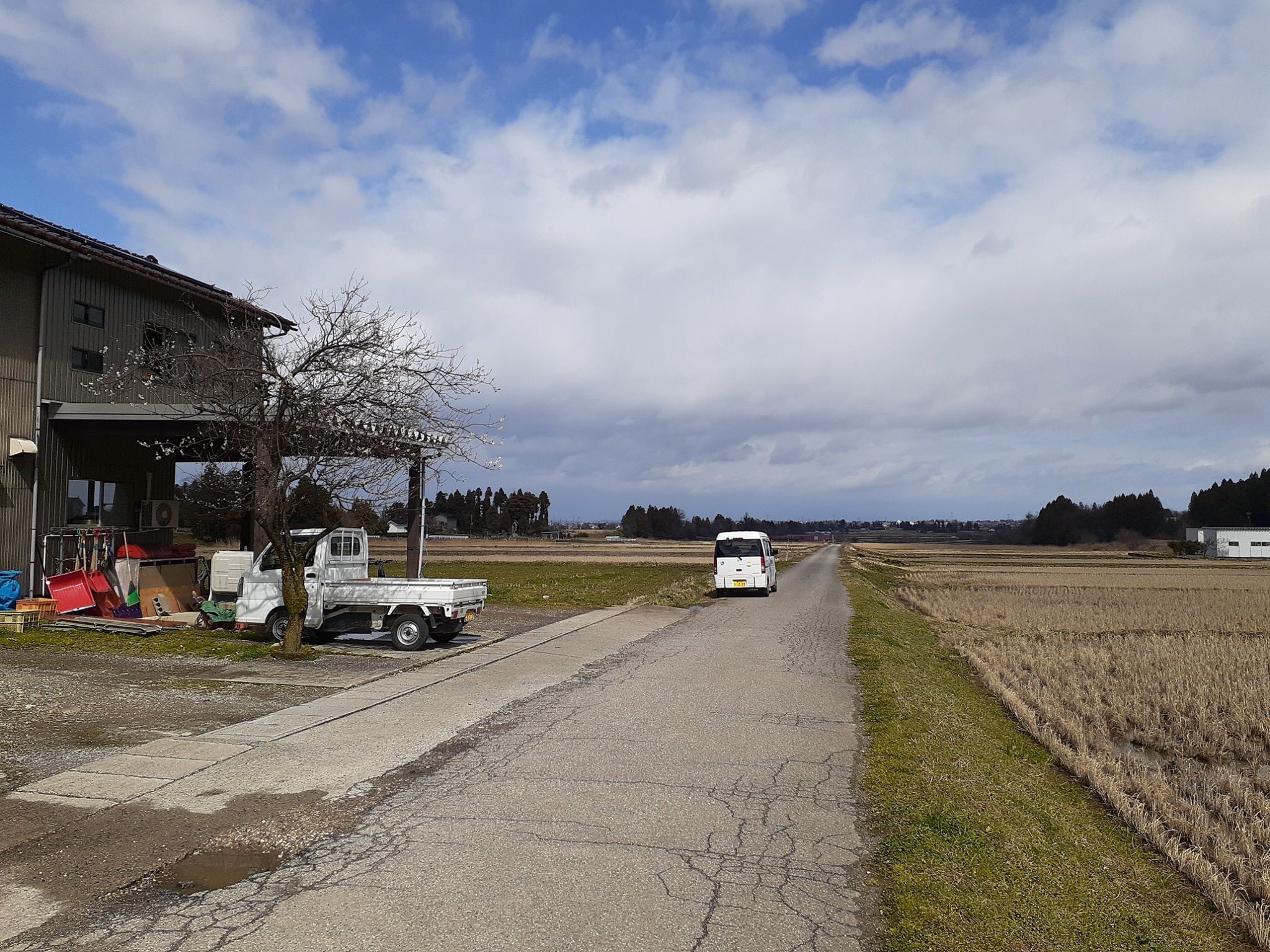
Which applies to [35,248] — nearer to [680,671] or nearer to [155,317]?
[155,317]

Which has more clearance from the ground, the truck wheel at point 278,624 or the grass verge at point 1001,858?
the truck wheel at point 278,624

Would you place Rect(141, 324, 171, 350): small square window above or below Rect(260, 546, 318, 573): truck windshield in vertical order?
above

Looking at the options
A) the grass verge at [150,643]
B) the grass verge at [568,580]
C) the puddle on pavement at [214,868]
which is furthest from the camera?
the grass verge at [568,580]

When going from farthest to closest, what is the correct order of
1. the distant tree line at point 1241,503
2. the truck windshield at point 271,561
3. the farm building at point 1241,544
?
1. the distant tree line at point 1241,503
2. the farm building at point 1241,544
3. the truck windshield at point 271,561

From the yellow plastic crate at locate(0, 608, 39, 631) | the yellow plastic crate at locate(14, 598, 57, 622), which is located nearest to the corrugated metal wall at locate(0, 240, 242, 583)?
the yellow plastic crate at locate(14, 598, 57, 622)

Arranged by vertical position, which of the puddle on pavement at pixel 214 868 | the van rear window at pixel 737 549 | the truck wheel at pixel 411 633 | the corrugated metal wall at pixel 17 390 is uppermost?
the corrugated metal wall at pixel 17 390

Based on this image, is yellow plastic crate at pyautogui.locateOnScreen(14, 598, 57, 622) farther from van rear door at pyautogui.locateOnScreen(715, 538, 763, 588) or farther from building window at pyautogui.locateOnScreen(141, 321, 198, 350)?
van rear door at pyautogui.locateOnScreen(715, 538, 763, 588)

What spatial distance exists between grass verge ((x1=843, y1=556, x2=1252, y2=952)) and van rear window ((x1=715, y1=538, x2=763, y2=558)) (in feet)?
70.2

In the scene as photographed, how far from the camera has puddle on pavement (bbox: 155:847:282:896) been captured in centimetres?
506

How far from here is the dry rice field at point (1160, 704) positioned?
691 cm

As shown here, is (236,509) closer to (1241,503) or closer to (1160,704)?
(1160,704)

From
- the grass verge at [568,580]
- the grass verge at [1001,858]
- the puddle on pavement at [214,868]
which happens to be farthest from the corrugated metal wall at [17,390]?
the grass verge at [1001,858]

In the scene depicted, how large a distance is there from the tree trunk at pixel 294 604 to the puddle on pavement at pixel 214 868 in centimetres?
860

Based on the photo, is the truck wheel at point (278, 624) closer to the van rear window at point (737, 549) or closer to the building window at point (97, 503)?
the building window at point (97, 503)
